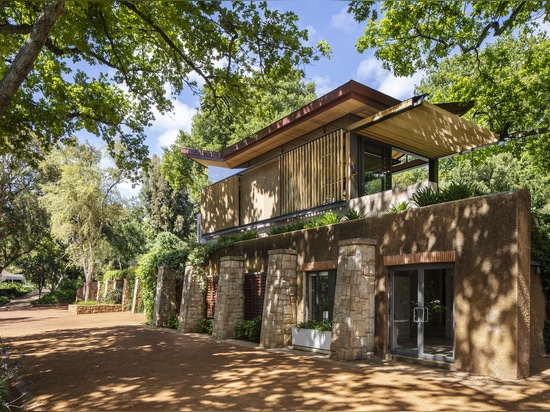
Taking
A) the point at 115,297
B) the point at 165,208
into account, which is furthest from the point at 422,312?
the point at 165,208

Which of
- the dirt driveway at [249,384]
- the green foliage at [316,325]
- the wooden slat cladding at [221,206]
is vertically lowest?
the dirt driveway at [249,384]

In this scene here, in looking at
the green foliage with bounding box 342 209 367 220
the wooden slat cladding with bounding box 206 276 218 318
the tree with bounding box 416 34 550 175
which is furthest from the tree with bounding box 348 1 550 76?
the wooden slat cladding with bounding box 206 276 218 318

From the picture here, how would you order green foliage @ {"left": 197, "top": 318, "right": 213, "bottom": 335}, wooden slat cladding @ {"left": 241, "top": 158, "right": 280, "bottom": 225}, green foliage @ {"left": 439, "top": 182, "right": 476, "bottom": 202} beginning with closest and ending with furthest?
1. green foliage @ {"left": 439, "top": 182, "right": 476, "bottom": 202}
2. wooden slat cladding @ {"left": 241, "top": 158, "right": 280, "bottom": 225}
3. green foliage @ {"left": 197, "top": 318, "right": 213, "bottom": 335}

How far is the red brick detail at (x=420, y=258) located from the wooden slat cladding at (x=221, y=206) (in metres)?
8.97

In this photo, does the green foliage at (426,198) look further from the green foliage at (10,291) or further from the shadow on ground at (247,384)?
the green foliage at (10,291)

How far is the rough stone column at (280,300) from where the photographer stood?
39.4 ft

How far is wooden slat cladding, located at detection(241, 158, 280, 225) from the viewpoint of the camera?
15.2 metres

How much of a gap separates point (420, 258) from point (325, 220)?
3.61m

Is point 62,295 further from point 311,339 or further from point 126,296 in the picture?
point 311,339

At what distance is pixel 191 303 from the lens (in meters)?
16.8

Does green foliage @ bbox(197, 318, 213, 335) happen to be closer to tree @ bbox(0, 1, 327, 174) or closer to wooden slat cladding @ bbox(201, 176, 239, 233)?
wooden slat cladding @ bbox(201, 176, 239, 233)

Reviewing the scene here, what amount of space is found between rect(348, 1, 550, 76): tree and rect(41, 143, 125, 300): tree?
2211 centimetres

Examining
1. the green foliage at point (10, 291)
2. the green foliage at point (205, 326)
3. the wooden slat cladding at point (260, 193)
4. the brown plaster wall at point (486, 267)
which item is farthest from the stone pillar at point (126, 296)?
the brown plaster wall at point (486, 267)

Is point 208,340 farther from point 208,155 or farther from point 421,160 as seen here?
point 421,160
